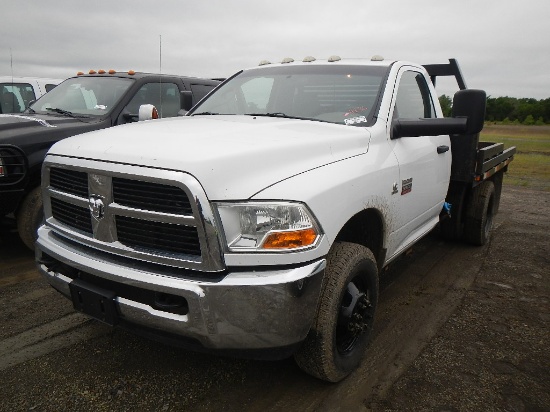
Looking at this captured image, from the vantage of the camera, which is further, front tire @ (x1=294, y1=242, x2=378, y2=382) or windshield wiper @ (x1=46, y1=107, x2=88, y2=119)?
windshield wiper @ (x1=46, y1=107, x2=88, y2=119)

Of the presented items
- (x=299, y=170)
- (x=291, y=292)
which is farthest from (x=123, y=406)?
(x=299, y=170)

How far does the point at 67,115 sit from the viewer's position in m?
5.32

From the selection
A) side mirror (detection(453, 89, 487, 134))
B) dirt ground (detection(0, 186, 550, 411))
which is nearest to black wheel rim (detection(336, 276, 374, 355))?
dirt ground (detection(0, 186, 550, 411))

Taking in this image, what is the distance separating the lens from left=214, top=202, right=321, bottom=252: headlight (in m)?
2.03

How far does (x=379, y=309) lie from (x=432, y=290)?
743mm

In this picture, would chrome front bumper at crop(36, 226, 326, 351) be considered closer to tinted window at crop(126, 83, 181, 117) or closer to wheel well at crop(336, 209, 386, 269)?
wheel well at crop(336, 209, 386, 269)

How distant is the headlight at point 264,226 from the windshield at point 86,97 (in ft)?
12.8

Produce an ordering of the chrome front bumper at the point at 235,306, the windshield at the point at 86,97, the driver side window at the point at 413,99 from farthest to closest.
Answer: the windshield at the point at 86,97, the driver side window at the point at 413,99, the chrome front bumper at the point at 235,306

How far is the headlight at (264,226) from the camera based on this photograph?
2.03 m

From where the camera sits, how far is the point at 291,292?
6.66ft

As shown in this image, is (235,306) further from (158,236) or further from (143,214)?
(143,214)

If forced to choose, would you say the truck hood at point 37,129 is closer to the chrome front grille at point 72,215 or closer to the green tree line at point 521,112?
the chrome front grille at point 72,215

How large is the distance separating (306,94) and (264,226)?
1.73 metres

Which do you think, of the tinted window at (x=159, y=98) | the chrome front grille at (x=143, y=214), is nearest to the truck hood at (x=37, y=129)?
the tinted window at (x=159, y=98)
